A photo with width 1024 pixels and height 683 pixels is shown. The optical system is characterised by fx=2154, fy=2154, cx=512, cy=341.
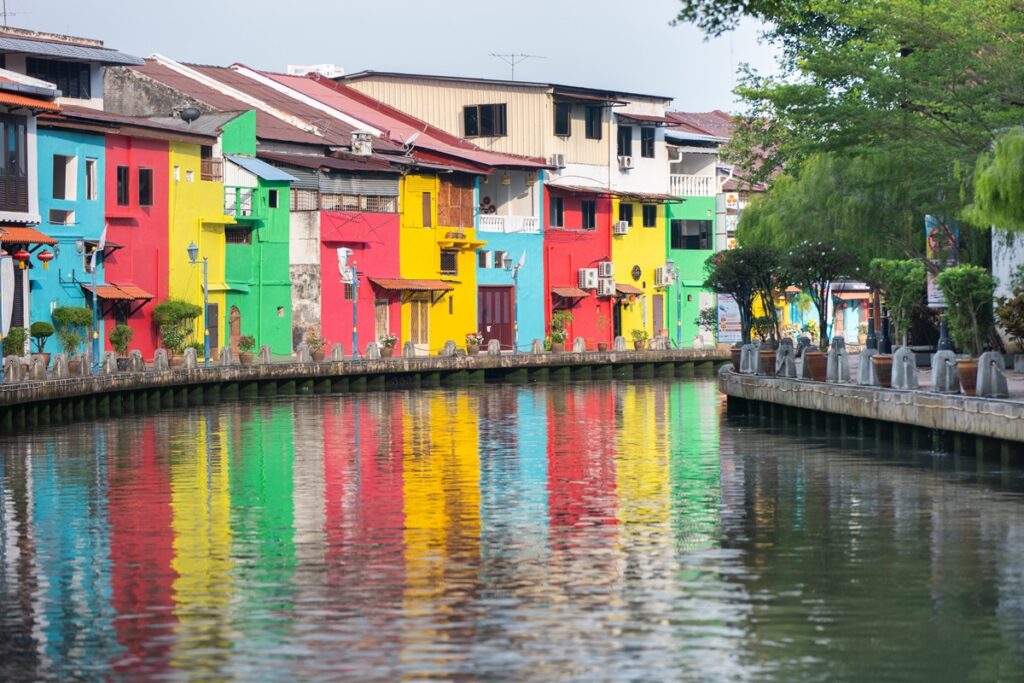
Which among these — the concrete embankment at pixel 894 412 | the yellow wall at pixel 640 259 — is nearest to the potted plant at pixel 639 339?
the yellow wall at pixel 640 259

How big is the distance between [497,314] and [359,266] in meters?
10.7

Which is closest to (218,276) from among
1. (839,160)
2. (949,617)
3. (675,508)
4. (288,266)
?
(288,266)

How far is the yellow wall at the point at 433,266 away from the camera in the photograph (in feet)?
274

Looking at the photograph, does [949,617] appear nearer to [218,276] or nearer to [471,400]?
[471,400]

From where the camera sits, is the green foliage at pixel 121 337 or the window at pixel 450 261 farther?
the window at pixel 450 261

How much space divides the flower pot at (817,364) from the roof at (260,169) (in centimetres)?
3219

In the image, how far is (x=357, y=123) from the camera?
8525cm

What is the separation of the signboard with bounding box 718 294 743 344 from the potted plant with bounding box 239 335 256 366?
955 inches

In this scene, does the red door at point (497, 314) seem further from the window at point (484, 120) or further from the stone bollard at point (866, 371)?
the stone bollard at point (866, 371)

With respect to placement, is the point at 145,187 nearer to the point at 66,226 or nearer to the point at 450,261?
the point at 66,226

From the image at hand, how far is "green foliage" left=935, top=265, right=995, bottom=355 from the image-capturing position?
138 feet

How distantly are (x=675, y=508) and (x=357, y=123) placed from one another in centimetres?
5966

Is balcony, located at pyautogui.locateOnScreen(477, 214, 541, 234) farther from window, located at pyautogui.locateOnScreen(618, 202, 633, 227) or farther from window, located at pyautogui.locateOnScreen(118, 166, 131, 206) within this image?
window, located at pyautogui.locateOnScreen(118, 166, 131, 206)

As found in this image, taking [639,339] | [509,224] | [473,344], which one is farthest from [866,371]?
[509,224]
